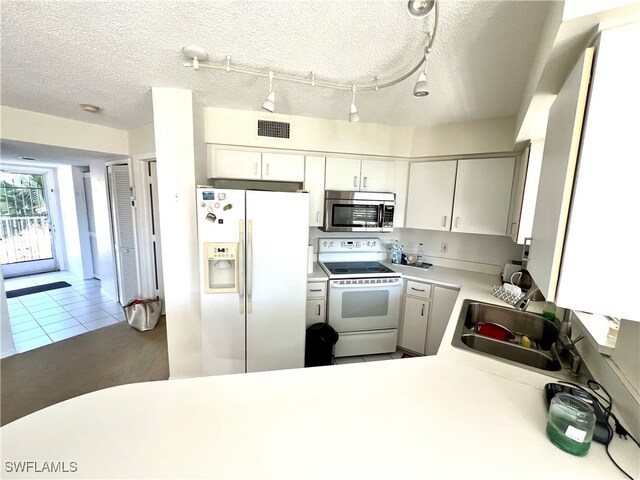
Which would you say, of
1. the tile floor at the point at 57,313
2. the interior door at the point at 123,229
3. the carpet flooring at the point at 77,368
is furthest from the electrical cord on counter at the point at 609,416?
the tile floor at the point at 57,313

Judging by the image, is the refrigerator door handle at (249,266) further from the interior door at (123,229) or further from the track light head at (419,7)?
the interior door at (123,229)

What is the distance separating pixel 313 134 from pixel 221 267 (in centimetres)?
159

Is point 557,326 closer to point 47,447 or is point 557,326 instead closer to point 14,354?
point 47,447

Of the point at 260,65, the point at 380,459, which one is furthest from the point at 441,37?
the point at 380,459

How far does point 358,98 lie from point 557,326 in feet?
6.95

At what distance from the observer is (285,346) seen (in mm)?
2242

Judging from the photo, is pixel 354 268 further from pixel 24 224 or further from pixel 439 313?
pixel 24 224

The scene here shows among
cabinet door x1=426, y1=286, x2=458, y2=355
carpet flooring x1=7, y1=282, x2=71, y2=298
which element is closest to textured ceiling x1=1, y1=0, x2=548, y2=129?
cabinet door x1=426, y1=286, x2=458, y2=355

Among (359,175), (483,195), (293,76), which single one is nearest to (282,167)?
(359,175)

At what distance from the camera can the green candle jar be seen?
30.3 inches

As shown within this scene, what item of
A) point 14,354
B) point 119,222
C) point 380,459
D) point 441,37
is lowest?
point 14,354

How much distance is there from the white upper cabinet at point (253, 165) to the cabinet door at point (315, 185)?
0.07 metres

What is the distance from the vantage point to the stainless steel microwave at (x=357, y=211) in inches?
106

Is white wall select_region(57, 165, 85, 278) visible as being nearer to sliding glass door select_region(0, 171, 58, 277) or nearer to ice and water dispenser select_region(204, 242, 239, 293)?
sliding glass door select_region(0, 171, 58, 277)
